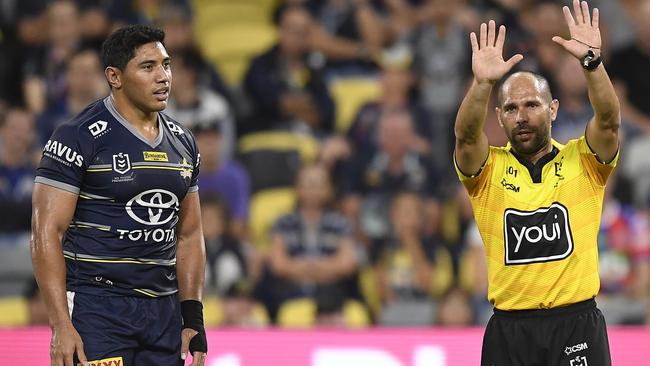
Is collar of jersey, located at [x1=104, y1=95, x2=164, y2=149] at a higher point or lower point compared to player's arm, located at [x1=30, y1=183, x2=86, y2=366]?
higher

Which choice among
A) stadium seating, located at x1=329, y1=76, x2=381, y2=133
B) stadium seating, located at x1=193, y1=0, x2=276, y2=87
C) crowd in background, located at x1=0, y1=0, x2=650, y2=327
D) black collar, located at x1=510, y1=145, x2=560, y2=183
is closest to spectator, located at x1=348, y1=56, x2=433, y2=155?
crowd in background, located at x1=0, y1=0, x2=650, y2=327

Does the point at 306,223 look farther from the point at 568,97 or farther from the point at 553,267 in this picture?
the point at 553,267

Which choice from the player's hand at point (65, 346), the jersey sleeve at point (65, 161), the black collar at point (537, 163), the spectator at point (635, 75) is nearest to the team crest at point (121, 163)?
the jersey sleeve at point (65, 161)

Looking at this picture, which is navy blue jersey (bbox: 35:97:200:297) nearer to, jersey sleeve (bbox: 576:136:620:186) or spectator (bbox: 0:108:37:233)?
jersey sleeve (bbox: 576:136:620:186)

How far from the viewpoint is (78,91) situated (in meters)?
9.90

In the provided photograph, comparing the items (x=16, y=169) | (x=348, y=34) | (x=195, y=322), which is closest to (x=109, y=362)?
(x=195, y=322)

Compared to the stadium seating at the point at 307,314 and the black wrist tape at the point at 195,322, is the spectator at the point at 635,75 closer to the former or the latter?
the stadium seating at the point at 307,314

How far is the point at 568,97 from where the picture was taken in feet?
31.5

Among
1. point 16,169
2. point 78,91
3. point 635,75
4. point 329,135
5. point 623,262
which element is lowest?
point 623,262

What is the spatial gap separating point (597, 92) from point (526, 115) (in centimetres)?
34

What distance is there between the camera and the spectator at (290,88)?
33.2 feet

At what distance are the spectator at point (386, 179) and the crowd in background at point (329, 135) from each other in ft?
0.04

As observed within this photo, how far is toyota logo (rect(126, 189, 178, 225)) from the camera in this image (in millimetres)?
4699

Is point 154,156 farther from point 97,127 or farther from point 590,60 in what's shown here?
point 590,60
